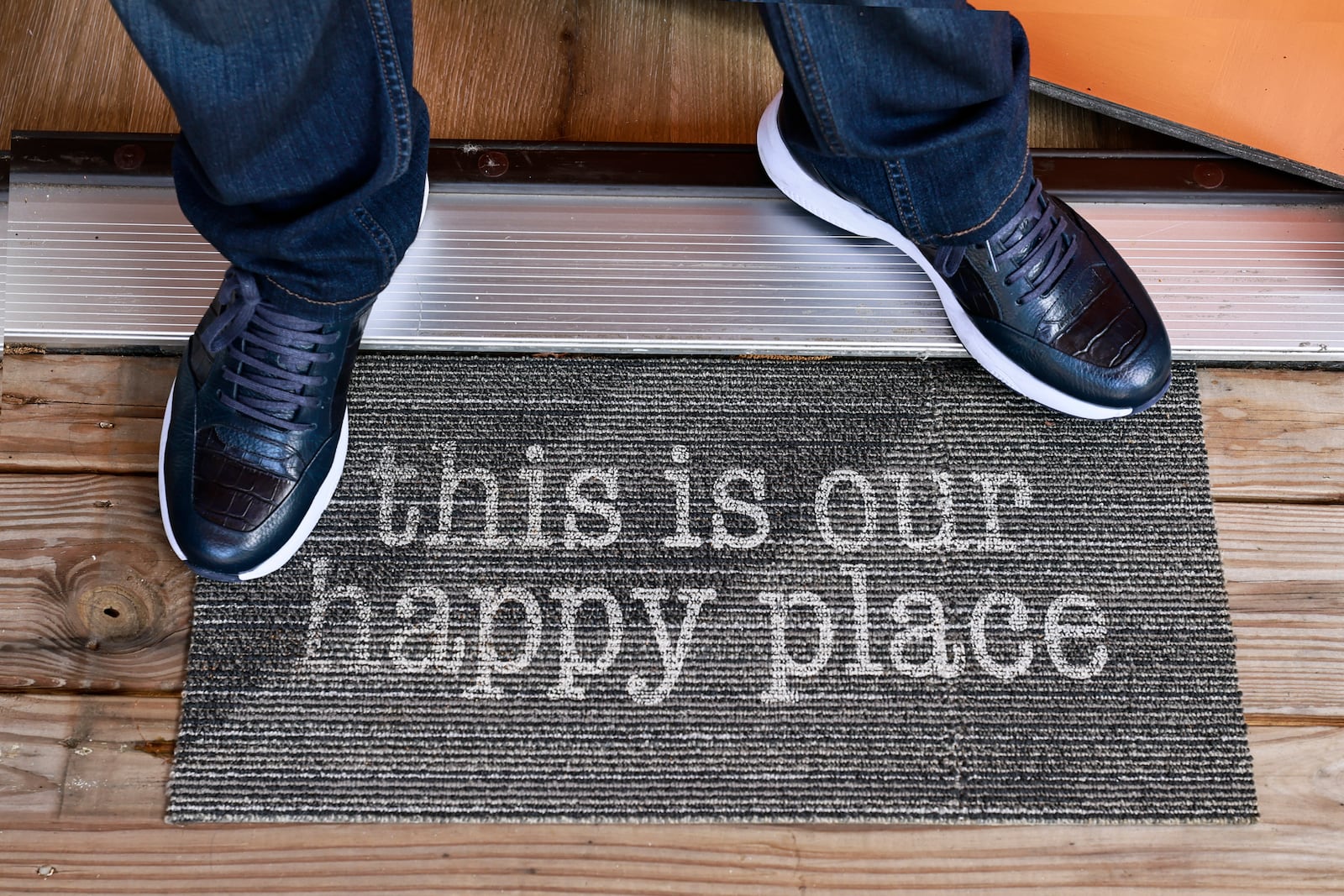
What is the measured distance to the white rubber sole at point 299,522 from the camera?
2.88 ft

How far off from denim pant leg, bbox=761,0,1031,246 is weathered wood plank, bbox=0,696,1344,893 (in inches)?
21.9

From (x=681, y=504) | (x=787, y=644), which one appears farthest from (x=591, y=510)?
(x=787, y=644)

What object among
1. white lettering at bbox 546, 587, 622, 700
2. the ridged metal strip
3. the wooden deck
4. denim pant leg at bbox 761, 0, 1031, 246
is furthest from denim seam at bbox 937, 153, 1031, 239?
white lettering at bbox 546, 587, 622, 700

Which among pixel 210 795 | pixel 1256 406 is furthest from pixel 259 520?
pixel 1256 406

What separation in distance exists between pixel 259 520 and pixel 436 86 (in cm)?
54

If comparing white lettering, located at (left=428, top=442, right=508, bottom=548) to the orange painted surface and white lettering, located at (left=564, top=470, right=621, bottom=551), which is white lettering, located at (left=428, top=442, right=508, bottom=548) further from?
the orange painted surface

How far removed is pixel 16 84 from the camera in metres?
1.08

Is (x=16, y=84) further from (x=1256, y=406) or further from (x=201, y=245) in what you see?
(x=1256, y=406)

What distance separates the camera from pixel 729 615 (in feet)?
2.95

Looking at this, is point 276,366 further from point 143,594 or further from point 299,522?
point 143,594

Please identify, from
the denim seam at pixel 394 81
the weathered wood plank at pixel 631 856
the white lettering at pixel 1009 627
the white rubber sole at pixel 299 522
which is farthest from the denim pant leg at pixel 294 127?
the white lettering at pixel 1009 627

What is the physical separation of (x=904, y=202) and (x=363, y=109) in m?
0.45

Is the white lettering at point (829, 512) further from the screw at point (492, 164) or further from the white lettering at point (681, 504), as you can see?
the screw at point (492, 164)

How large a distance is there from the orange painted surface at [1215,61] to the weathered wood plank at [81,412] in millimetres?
877
